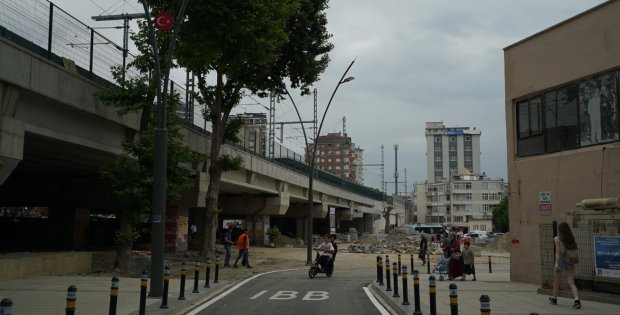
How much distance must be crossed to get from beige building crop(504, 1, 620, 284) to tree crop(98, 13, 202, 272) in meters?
11.4

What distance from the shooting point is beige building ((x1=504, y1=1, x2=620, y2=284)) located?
48.1ft

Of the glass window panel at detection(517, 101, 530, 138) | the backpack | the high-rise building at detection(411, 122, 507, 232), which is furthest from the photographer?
the high-rise building at detection(411, 122, 507, 232)

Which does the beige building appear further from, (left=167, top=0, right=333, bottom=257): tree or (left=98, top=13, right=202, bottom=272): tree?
(left=98, top=13, right=202, bottom=272): tree

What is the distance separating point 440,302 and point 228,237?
46.8 ft

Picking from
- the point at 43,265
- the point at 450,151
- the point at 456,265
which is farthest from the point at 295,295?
the point at 450,151

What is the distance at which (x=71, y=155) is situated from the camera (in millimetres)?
23375

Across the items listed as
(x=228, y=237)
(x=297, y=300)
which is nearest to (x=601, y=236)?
(x=297, y=300)

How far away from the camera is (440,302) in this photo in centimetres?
1273

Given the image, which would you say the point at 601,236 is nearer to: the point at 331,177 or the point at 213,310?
the point at 213,310

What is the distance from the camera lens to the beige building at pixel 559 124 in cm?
1466

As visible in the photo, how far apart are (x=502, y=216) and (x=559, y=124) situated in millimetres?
87390

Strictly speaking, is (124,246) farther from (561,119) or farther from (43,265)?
(561,119)

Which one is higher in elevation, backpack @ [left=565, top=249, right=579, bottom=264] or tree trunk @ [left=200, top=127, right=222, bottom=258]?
tree trunk @ [left=200, top=127, right=222, bottom=258]

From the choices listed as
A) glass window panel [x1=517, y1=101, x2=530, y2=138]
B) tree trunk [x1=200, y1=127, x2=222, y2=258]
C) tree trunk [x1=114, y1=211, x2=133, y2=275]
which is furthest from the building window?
tree trunk [x1=200, y1=127, x2=222, y2=258]
